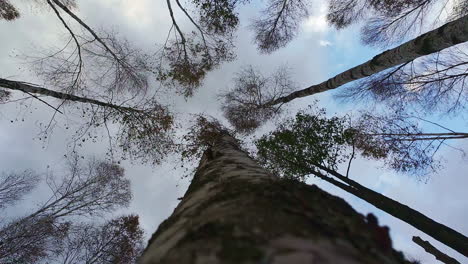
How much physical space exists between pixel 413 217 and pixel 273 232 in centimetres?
432

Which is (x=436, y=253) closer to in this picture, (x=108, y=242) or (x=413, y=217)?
(x=413, y=217)

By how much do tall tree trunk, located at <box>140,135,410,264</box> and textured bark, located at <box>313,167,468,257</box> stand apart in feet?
11.5

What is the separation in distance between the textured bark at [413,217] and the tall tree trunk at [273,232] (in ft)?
11.5

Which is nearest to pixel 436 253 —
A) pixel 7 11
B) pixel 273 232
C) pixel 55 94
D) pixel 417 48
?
pixel 417 48

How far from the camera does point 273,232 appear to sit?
946mm

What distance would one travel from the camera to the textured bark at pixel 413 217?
3845 mm

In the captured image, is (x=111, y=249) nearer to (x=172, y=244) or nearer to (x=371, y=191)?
(x=371, y=191)

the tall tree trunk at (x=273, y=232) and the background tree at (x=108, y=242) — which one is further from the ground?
the background tree at (x=108, y=242)

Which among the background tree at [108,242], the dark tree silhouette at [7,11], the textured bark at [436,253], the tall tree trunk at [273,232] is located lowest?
the tall tree trunk at [273,232]

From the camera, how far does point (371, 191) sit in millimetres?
5129

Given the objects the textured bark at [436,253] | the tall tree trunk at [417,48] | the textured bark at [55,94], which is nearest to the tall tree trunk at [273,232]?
the textured bark at [436,253]

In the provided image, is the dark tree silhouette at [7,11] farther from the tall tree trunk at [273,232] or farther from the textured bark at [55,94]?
the tall tree trunk at [273,232]

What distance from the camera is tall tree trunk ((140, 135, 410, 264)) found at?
861 millimetres

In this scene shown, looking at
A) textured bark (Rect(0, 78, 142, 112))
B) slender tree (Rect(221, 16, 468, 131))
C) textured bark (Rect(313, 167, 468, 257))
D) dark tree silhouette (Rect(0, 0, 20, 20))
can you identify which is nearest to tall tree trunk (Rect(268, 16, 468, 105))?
slender tree (Rect(221, 16, 468, 131))
